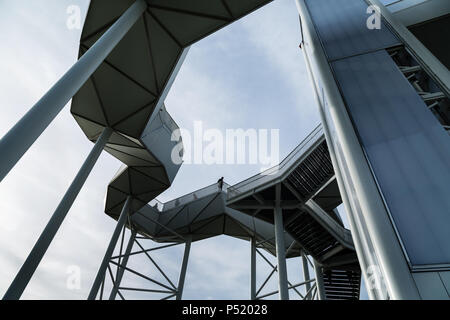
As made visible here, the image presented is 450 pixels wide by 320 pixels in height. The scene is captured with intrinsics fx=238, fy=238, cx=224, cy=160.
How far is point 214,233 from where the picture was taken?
68.6 ft

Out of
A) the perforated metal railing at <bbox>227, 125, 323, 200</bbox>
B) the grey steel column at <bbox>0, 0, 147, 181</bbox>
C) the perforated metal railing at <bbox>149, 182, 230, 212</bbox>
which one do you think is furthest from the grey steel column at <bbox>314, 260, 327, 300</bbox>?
the grey steel column at <bbox>0, 0, 147, 181</bbox>

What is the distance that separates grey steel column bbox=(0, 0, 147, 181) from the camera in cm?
382

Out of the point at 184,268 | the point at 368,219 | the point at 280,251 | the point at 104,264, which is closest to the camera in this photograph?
the point at 368,219

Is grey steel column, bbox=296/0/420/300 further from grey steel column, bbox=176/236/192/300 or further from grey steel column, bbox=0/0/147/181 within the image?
grey steel column, bbox=176/236/192/300

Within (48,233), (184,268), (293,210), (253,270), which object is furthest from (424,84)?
(184,268)

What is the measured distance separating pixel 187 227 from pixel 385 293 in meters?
18.8

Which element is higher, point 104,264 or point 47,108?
point 104,264

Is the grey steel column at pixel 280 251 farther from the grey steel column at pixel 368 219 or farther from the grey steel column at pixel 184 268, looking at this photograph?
the grey steel column at pixel 368 219

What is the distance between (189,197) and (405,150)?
18.3m

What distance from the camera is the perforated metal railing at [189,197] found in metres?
19.8

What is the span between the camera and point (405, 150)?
3.62m

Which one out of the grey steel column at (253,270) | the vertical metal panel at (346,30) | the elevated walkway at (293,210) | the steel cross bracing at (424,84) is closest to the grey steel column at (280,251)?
the elevated walkway at (293,210)

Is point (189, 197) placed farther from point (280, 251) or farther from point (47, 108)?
point (47, 108)

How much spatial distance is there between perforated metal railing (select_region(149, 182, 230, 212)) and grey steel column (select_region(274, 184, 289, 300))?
715 centimetres
